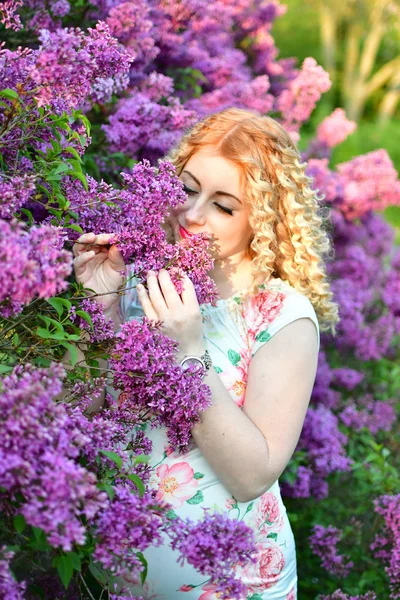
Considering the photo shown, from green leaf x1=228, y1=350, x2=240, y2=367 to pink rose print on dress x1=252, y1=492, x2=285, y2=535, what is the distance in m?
0.43

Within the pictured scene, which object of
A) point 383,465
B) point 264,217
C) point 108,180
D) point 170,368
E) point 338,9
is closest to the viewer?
point 170,368

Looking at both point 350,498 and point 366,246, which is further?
point 366,246

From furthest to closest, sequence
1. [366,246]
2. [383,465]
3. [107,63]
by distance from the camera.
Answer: [366,246] → [383,465] → [107,63]

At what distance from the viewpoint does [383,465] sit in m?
3.75

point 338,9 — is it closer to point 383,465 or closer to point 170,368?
point 383,465

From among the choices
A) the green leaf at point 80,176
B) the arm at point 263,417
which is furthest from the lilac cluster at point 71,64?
the arm at point 263,417

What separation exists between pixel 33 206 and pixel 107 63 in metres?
0.57

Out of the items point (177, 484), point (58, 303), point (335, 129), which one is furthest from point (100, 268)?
point (335, 129)

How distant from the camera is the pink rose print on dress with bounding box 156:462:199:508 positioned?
2191 mm

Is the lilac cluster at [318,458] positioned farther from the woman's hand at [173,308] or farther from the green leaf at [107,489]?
the green leaf at [107,489]

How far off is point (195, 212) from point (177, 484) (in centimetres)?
81

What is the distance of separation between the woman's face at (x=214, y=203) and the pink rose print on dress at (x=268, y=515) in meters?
0.78

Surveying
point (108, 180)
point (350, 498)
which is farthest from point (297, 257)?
point (350, 498)

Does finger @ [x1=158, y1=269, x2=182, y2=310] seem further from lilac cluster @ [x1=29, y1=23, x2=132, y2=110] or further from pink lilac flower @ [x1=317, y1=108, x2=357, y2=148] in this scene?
A: pink lilac flower @ [x1=317, y1=108, x2=357, y2=148]
